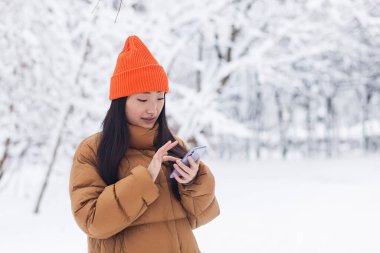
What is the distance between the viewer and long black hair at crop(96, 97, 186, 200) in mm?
1795

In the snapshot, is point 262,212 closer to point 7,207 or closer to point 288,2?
point 7,207

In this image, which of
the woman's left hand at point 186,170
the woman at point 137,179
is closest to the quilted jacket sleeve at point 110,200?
the woman at point 137,179

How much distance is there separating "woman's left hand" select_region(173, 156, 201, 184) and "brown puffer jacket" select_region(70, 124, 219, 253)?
0.09 meters

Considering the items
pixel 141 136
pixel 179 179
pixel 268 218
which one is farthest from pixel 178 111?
pixel 179 179

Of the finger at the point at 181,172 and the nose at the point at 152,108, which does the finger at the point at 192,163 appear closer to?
the finger at the point at 181,172

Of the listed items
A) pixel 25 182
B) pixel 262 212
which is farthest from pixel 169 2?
pixel 25 182

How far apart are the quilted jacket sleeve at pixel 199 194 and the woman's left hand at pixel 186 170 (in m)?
0.08

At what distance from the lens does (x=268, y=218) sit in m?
6.84

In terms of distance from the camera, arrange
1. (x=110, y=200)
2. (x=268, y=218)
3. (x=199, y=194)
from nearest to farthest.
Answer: (x=110, y=200)
(x=199, y=194)
(x=268, y=218)

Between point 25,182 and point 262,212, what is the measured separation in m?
5.33

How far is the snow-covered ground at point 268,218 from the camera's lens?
5508mm

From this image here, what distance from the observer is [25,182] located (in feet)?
32.4

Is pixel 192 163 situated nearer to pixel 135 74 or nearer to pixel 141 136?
pixel 141 136

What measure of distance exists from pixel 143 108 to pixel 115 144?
181mm
